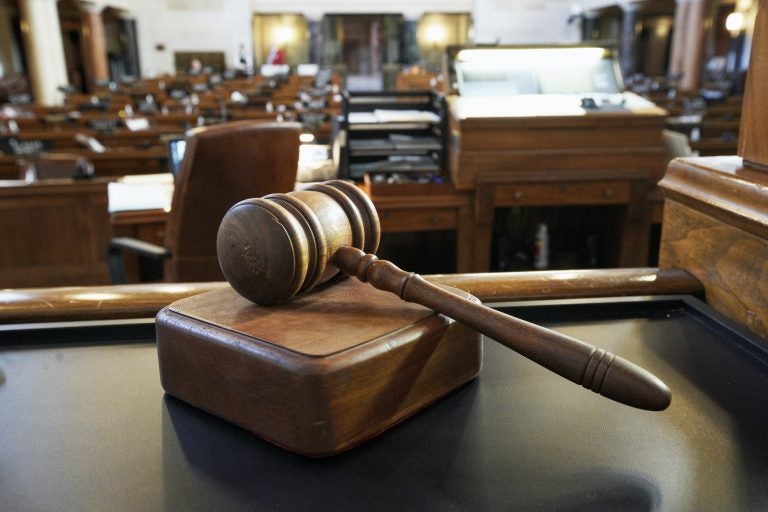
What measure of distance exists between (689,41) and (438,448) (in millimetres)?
15520

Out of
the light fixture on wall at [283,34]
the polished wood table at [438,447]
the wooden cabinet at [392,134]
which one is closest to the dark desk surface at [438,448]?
the polished wood table at [438,447]

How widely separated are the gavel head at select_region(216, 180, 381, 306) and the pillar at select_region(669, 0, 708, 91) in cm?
1447

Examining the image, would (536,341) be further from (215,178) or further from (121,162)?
(121,162)

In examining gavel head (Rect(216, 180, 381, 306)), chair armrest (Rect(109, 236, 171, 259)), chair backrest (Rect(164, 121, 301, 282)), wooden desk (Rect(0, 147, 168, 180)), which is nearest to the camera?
gavel head (Rect(216, 180, 381, 306))

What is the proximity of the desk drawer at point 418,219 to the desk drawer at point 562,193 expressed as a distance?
22 centimetres

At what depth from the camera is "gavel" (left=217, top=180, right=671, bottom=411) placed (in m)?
0.57

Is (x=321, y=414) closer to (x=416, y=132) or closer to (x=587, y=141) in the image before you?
(x=587, y=141)

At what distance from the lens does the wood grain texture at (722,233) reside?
2.64 ft

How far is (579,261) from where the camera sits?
3.34 meters

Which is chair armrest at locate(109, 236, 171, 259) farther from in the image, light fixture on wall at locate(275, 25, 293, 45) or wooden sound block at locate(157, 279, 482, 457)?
light fixture on wall at locate(275, 25, 293, 45)

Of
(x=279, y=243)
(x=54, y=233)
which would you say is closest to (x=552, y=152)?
(x=279, y=243)

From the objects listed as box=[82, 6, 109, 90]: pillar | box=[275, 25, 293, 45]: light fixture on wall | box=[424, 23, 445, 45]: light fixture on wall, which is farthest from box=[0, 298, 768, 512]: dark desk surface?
box=[275, 25, 293, 45]: light fixture on wall

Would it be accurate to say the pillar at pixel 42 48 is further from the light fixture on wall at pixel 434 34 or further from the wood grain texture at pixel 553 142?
the wood grain texture at pixel 553 142

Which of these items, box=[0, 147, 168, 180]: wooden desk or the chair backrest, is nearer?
the chair backrest
